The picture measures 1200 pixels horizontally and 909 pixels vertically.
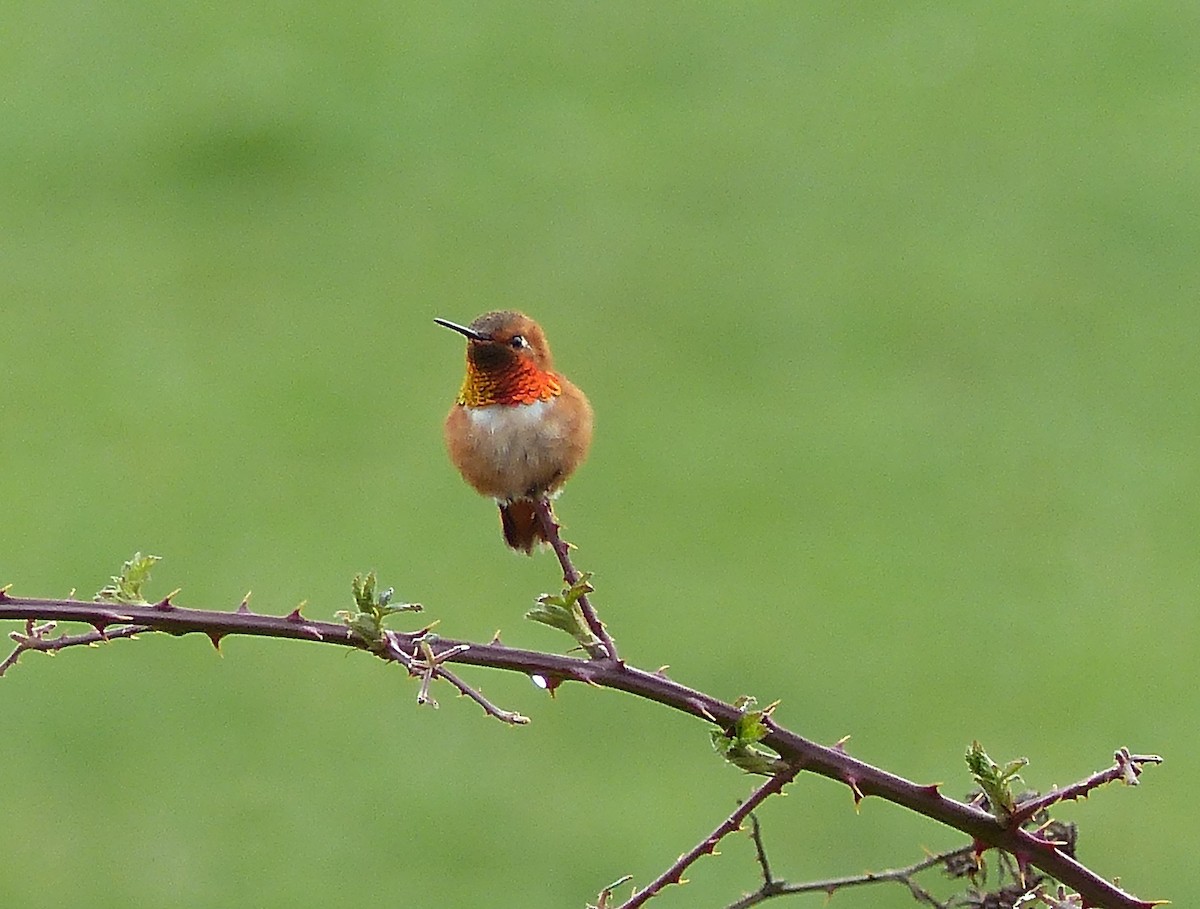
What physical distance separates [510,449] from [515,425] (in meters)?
0.04

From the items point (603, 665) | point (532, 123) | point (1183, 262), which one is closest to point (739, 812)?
point (603, 665)

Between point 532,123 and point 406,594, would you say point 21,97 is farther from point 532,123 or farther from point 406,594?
point 406,594

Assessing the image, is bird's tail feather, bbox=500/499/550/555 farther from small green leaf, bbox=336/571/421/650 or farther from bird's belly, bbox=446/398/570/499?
small green leaf, bbox=336/571/421/650

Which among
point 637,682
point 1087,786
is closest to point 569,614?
point 637,682

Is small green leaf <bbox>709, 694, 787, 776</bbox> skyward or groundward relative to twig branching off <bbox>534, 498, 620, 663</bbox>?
groundward

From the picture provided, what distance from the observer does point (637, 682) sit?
1.94 meters

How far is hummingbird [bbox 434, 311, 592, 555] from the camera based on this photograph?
2.81 m

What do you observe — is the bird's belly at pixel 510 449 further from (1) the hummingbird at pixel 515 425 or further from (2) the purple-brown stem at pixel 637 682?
(2) the purple-brown stem at pixel 637 682

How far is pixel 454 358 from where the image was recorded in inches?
405

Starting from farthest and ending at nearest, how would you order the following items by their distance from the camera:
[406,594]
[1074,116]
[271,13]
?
[271,13]
[1074,116]
[406,594]

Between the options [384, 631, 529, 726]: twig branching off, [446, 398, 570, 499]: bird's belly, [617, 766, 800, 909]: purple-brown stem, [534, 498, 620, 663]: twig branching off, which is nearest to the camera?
[384, 631, 529, 726]: twig branching off

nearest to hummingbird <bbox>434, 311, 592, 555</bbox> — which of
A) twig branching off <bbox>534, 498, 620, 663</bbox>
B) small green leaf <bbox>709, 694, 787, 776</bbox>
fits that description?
twig branching off <bbox>534, 498, 620, 663</bbox>

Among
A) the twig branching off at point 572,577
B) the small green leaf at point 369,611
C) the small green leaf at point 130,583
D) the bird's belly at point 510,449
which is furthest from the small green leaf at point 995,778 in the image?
the bird's belly at point 510,449

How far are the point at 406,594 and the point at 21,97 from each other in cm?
534
